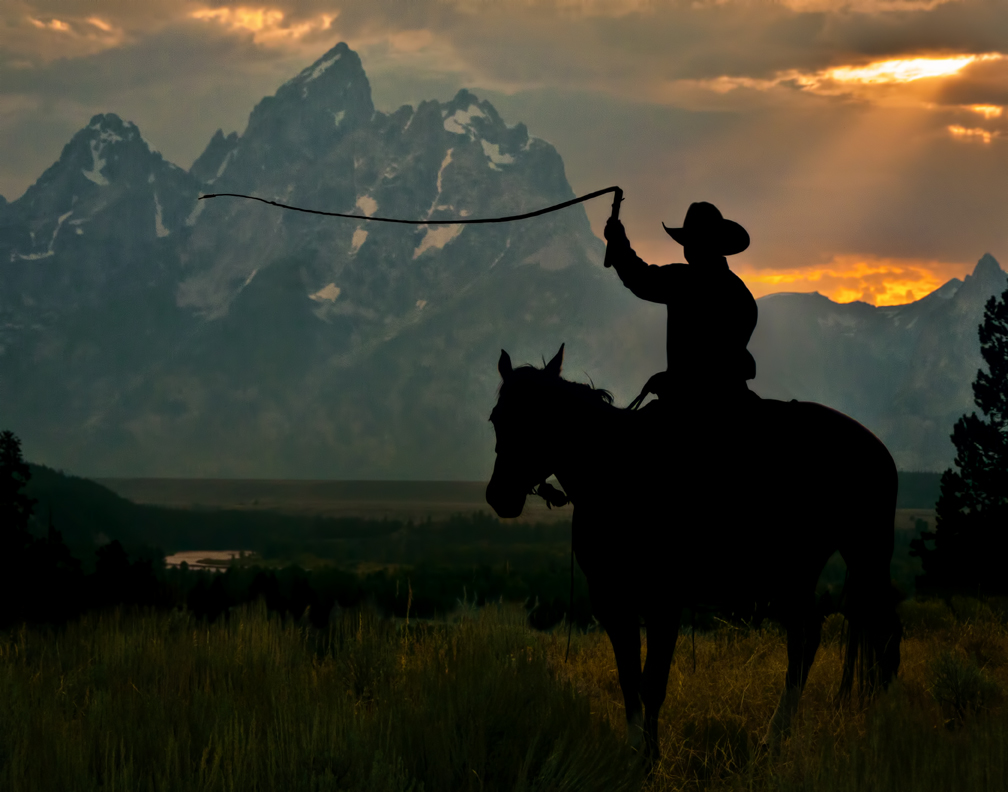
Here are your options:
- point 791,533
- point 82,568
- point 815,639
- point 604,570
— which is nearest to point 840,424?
point 791,533

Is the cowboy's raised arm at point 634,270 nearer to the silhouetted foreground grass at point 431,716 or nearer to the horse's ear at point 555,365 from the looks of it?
the horse's ear at point 555,365

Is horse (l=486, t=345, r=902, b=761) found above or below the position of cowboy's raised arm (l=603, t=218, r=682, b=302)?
below

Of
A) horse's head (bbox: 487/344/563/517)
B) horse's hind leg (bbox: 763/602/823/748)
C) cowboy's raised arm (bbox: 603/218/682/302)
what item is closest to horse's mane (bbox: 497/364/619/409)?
horse's head (bbox: 487/344/563/517)

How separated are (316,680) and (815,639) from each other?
3657 millimetres

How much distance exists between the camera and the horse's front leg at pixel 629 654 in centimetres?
593

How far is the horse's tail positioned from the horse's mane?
2.29 meters

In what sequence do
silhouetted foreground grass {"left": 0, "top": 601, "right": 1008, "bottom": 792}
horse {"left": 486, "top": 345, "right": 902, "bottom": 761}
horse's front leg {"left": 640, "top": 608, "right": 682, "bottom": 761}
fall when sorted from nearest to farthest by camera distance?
silhouetted foreground grass {"left": 0, "top": 601, "right": 1008, "bottom": 792}, horse's front leg {"left": 640, "top": 608, "right": 682, "bottom": 761}, horse {"left": 486, "top": 345, "right": 902, "bottom": 761}

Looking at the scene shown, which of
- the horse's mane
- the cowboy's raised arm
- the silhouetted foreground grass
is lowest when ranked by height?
the silhouetted foreground grass

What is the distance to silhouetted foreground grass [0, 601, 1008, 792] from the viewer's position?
15.7 ft

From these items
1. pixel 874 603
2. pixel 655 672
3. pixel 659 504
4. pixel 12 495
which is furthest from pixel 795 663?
pixel 12 495

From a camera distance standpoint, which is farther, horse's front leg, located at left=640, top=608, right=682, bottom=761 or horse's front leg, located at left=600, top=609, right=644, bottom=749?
horse's front leg, located at left=600, top=609, right=644, bottom=749

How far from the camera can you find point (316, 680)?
718cm

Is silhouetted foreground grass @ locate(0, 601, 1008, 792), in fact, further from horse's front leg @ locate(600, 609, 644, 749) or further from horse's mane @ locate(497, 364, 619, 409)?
horse's mane @ locate(497, 364, 619, 409)

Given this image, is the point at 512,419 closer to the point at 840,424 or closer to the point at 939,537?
the point at 840,424
